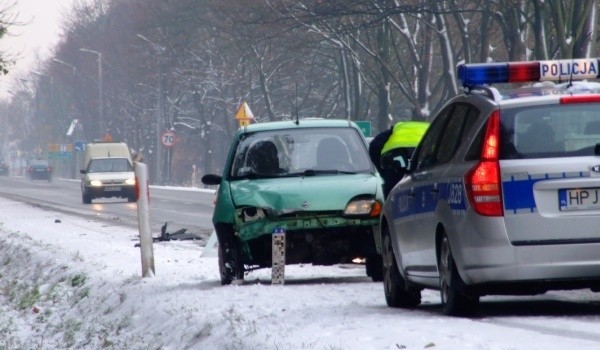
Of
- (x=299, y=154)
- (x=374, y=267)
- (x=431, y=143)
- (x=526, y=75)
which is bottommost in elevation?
(x=374, y=267)

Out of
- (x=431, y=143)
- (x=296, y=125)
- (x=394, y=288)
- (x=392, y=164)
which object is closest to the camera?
(x=431, y=143)

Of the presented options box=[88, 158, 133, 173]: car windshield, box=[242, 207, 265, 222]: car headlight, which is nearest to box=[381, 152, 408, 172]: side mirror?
box=[242, 207, 265, 222]: car headlight

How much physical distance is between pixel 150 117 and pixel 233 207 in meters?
79.9

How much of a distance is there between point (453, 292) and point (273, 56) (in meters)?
53.1

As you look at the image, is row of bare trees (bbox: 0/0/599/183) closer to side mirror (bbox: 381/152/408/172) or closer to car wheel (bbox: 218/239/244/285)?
car wheel (bbox: 218/239/244/285)

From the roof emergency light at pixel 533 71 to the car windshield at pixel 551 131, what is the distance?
0.66 metres

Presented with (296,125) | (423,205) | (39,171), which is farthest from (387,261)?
(39,171)

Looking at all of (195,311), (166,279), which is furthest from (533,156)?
(166,279)

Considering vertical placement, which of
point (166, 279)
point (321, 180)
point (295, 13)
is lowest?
point (166, 279)

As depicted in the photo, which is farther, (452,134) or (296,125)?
(296,125)

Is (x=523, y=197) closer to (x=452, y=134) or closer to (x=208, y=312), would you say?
(x=452, y=134)

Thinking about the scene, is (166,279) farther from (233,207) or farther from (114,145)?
(114,145)

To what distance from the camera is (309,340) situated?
7.82m

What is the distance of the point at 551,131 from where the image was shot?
852 cm
